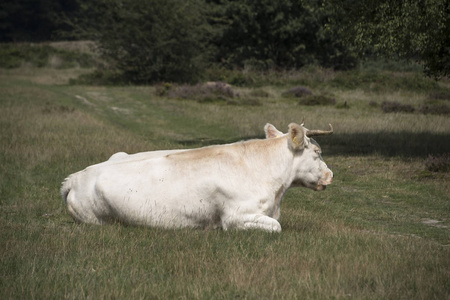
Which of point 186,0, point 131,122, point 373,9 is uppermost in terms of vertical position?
point 373,9

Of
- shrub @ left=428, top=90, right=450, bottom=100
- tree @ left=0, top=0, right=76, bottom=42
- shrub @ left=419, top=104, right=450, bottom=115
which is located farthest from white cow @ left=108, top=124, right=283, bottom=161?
tree @ left=0, top=0, right=76, bottom=42

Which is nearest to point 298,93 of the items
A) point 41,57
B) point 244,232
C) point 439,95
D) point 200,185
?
point 439,95

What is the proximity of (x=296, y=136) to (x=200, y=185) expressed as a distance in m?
1.40

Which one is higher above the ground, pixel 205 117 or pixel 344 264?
pixel 344 264

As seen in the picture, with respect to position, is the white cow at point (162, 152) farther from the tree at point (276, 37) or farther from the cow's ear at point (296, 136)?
the tree at point (276, 37)

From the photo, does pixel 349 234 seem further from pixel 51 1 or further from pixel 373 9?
pixel 51 1

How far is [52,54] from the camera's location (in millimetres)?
58812

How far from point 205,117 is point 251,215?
1759cm

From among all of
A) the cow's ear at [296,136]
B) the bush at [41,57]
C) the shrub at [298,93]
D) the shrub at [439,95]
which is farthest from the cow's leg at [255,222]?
the bush at [41,57]

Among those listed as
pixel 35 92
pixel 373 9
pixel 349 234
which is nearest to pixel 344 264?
pixel 349 234

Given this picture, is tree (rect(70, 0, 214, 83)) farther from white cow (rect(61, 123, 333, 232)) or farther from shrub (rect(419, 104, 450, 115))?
white cow (rect(61, 123, 333, 232))

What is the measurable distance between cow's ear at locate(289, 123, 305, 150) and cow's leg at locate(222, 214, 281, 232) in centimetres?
109

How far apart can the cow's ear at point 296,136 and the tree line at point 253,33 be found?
781 centimetres

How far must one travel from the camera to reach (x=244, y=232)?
734cm
